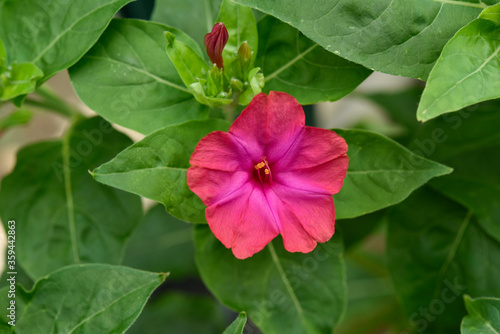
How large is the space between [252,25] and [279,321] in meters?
0.54

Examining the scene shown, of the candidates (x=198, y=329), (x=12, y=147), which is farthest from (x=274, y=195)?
(x=12, y=147)

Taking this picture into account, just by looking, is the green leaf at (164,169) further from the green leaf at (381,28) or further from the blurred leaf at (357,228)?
the blurred leaf at (357,228)

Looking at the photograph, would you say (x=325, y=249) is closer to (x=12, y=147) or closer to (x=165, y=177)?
(x=165, y=177)

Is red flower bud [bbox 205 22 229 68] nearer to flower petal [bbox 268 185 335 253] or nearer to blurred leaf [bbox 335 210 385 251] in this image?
flower petal [bbox 268 185 335 253]

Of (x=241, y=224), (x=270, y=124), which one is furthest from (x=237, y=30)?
(x=241, y=224)

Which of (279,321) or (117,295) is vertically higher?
(117,295)

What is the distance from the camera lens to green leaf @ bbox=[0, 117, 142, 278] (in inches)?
37.9

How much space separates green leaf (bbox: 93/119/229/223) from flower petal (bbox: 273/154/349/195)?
151 mm

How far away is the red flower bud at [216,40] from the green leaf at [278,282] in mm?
326

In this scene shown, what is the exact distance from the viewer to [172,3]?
94 centimetres

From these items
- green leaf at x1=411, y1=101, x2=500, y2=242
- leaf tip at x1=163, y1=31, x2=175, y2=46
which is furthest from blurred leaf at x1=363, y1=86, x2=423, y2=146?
leaf tip at x1=163, y1=31, x2=175, y2=46

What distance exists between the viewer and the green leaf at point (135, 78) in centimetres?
84

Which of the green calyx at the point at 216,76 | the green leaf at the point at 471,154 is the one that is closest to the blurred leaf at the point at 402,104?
the green leaf at the point at 471,154

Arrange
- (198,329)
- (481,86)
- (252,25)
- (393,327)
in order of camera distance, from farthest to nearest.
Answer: (393,327) → (198,329) → (252,25) → (481,86)
